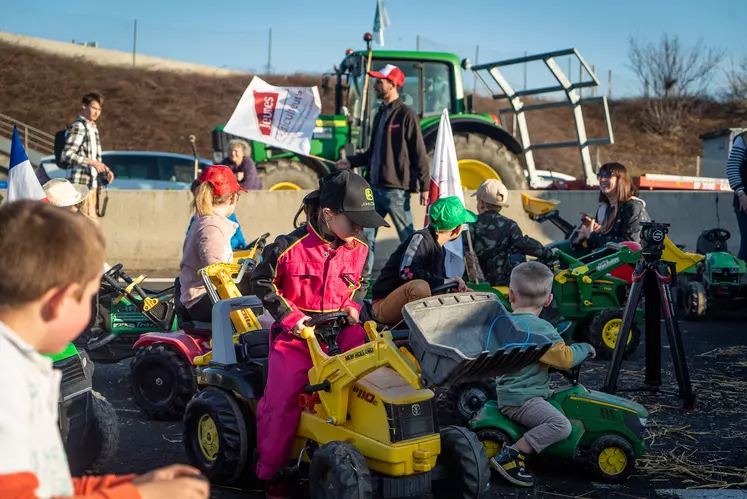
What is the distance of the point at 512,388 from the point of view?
482 cm

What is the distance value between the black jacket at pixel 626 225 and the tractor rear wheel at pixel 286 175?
752 cm

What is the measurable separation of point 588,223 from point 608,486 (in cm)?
449

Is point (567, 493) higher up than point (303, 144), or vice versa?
point (303, 144)

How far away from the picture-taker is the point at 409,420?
3.94 metres

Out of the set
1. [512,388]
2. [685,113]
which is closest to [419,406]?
[512,388]

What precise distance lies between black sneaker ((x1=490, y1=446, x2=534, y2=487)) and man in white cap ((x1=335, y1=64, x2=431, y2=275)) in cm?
528

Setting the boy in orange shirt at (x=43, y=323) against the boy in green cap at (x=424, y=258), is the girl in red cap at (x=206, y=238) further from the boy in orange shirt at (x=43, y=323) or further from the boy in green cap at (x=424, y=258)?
the boy in orange shirt at (x=43, y=323)

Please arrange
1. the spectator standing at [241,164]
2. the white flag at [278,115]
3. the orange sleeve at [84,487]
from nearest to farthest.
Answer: the orange sleeve at [84,487] → the white flag at [278,115] → the spectator standing at [241,164]

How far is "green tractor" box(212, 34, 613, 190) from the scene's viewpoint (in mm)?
14383

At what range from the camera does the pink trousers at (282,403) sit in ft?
14.0

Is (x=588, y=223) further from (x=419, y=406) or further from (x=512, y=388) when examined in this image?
(x=419, y=406)

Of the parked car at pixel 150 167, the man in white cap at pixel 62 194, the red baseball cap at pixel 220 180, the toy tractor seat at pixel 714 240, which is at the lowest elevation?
the toy tractor seat at pixel 714 240

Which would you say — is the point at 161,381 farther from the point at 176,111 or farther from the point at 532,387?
the point at 176,111

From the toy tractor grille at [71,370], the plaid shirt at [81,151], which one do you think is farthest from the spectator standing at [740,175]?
the toy tractor grille at [71,370]
